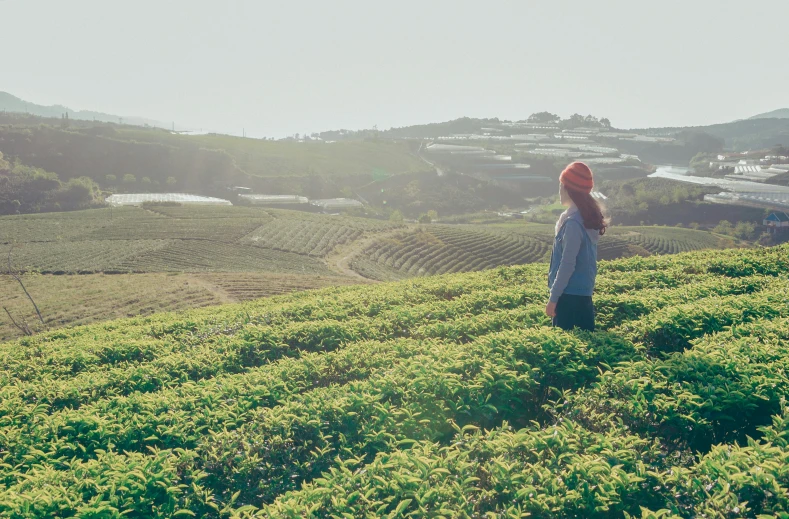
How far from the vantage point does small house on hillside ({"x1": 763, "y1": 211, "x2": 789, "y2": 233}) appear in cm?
6006

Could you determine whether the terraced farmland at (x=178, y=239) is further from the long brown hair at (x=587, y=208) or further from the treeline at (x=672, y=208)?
the long brown hair at (x=587, y=208)

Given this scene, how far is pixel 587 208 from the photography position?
6312 millimetres

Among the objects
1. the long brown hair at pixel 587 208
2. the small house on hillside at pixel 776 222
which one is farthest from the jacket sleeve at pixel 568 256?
the small house on hillside at pixel 776 222

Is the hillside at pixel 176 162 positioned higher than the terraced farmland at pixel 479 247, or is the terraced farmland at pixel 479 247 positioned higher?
the hillside at pixel 176 162

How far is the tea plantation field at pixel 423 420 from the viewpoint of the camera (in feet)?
11.6

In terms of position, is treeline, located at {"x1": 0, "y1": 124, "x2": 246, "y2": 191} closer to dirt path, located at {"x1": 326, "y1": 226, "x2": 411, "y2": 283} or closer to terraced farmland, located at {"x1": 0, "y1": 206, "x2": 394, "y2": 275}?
terraced farmland, located at {"x1": 0, "y1": 206, "x2": 394, "y2": 275}

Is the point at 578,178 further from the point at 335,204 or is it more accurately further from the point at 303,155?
the point at 303,155

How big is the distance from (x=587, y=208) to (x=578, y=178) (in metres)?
0.35

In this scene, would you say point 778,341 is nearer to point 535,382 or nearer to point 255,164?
point 535,382

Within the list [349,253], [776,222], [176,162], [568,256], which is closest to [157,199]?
[176,162]

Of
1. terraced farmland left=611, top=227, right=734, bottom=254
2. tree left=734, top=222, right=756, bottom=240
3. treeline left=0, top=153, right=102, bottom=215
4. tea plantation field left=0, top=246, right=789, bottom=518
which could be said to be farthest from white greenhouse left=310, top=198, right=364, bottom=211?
tea plantation field left=0, top=246, right=789, bottom=518

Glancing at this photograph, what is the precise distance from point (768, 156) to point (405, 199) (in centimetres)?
7163

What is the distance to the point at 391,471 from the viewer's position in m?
3.82

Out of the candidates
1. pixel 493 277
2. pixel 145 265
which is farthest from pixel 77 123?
pixel 493 277
